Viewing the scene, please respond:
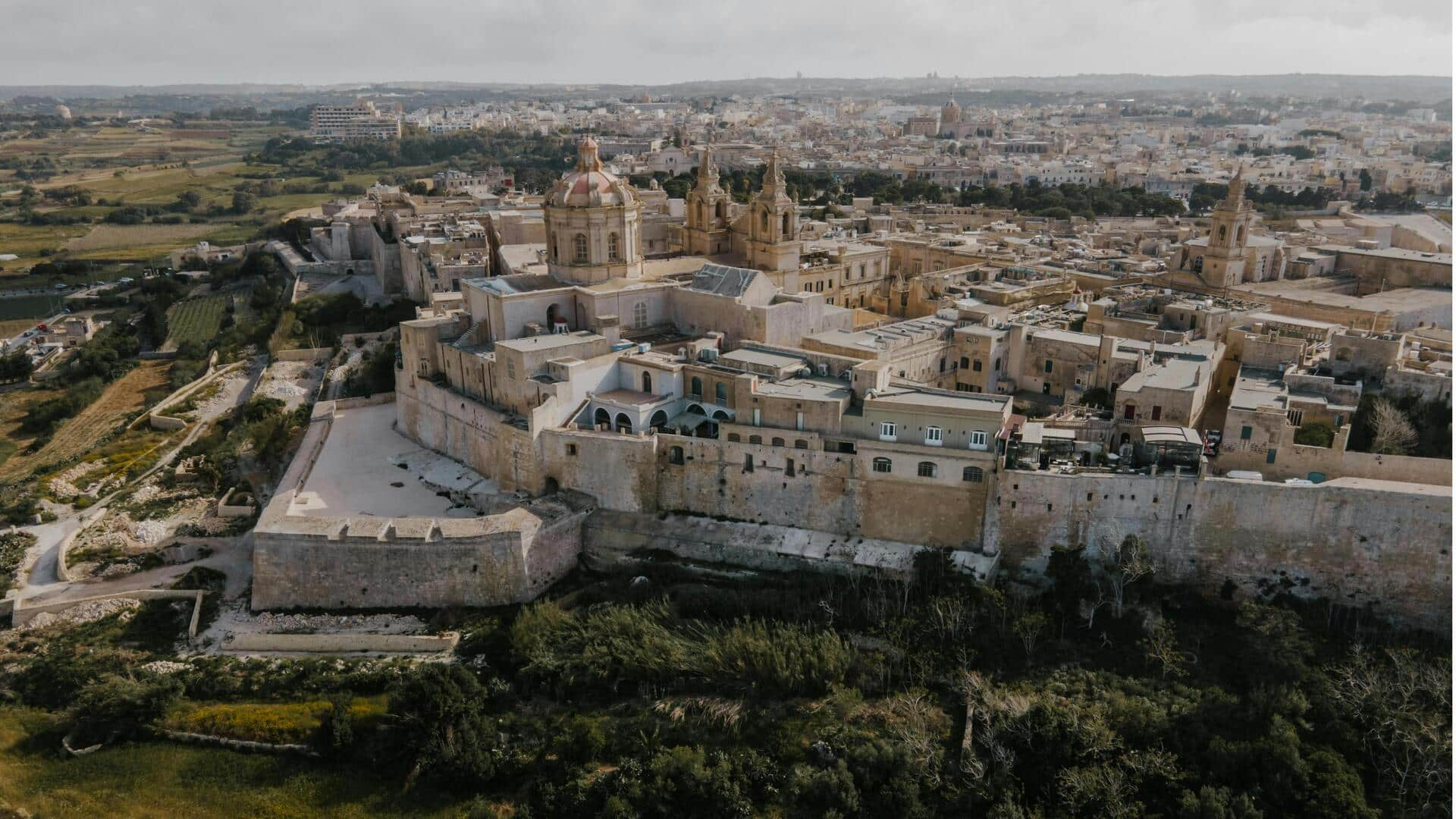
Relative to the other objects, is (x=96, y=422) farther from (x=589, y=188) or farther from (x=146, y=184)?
(x=146, y=184)

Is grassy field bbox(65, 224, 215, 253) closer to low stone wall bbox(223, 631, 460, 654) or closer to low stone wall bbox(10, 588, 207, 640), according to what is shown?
low stone wall bbox(10, 588, 207, 640)

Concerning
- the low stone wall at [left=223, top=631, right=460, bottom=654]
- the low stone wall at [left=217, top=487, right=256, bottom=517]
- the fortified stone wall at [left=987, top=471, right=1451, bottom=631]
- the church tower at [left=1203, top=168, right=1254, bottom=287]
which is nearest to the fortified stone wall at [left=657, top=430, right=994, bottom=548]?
the fortified stone wall at [left=987, top=471, right=1451, bottom=631]

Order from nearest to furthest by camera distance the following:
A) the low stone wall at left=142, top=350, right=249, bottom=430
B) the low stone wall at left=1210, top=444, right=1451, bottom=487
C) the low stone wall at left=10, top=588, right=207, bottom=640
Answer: the low stone wall at left=1210, top=444, right=1451, bottom=487 < the low stone wall at left=10, top=588, right=207, bottom=640 < the low stone wall at left=142, top=350, right=249, bottom=430

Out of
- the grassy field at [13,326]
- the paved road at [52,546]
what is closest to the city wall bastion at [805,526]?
the paved road at [52,546]

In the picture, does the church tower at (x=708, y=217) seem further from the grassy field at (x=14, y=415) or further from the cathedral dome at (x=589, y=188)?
the grassy field at (x=14, y=415)

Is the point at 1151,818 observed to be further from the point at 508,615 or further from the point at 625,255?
the point at 625,255

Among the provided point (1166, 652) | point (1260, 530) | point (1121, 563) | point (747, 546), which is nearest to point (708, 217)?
point (747, 546)

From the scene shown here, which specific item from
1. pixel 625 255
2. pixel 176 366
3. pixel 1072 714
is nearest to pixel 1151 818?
pixel 1072 714
